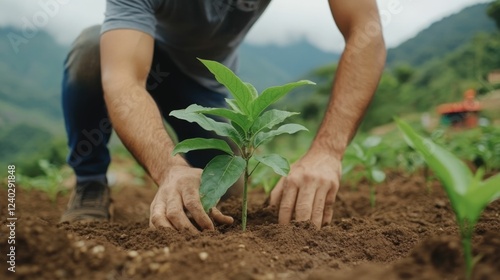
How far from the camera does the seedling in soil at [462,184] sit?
101cm

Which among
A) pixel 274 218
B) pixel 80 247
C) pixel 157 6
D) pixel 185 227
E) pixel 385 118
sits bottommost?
pixel 385 118

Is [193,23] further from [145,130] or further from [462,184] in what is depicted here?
[462,184]

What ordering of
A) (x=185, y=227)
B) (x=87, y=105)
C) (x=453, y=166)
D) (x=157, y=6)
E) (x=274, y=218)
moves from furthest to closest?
(x=87, y=105) < (x=157, y=6) < (x=274, y=218) < (x=185, y=227) < (x=453, y=166)

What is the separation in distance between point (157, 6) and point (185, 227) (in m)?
1.49

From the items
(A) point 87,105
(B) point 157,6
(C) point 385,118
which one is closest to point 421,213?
(B) point 157,6

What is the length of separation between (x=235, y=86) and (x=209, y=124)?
0.15m

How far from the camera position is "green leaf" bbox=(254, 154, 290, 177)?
1457mm

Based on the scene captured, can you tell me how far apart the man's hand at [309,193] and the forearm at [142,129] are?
42 centimetres

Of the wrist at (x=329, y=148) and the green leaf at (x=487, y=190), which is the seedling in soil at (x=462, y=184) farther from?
the wrist at (x=329, y=148)

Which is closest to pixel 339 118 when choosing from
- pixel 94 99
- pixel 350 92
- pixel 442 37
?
pixel 350 92

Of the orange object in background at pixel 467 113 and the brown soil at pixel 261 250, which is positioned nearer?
the brown soil at pixel 261 250

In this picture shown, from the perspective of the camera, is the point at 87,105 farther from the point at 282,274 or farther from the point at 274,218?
the point at 282,274

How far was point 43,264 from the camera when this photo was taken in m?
1.08

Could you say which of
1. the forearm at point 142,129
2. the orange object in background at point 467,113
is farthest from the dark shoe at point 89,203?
the orange object in background at point 467,113
